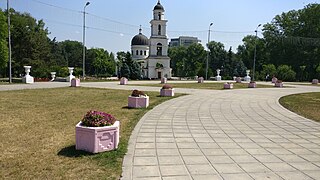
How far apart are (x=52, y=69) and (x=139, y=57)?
1093 inches

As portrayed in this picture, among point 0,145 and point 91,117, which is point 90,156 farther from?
point 0,145

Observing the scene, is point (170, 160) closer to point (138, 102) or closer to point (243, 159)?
point (243, 159)

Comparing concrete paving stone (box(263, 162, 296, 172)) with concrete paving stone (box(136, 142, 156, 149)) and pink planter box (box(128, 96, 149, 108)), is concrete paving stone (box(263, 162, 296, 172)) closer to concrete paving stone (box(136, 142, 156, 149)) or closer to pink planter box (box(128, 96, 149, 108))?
concrete paving stone (box(136, 142, 156, 149))

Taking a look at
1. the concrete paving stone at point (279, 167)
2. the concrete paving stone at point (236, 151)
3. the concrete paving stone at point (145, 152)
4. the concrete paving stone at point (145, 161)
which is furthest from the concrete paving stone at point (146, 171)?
the concrete paving stone at point (279, 167)

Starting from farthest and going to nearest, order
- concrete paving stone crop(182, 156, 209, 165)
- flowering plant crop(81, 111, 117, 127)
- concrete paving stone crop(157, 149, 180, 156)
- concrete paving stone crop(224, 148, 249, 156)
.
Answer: concrete paving stone crop(224, 148, 249, 156) < concrete paving stone crop(157, 149, 180, 156) < flowering plant crop(81, 111, 117, 127) < concrete paving stone crop(182, 156, 209, 165)

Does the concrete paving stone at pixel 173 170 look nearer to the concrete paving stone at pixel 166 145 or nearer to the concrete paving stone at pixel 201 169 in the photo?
the concrete paving stone at pixel 201 169

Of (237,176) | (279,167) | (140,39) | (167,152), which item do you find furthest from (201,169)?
(140,39)

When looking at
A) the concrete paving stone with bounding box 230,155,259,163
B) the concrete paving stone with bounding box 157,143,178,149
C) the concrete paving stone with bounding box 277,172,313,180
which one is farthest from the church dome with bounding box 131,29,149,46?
the concrete paving stone with bounding box 277,172,313,180

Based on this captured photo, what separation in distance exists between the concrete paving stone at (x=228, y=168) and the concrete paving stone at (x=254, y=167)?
107 mm

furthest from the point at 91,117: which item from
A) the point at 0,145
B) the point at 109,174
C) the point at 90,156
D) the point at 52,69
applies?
the point at 52,69

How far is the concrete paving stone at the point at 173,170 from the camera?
4324 millimetres

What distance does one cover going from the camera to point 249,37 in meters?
77.7

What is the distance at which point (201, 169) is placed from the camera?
4547 millimetres

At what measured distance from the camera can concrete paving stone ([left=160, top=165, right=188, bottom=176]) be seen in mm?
4324
